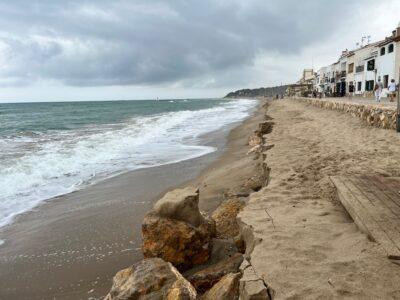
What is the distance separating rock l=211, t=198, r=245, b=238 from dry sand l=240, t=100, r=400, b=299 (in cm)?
35

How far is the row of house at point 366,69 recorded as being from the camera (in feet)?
114

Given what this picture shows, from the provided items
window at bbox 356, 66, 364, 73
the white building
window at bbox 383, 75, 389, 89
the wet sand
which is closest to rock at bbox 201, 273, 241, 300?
the wet sand

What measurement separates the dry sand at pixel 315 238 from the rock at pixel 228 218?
1.14 feet

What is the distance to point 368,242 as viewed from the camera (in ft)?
11.9

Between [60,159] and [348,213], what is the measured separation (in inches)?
437

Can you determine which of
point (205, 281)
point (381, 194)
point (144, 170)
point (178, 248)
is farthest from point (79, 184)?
point (381, 194)

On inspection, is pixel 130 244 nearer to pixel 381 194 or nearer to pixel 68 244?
pixel 68 244

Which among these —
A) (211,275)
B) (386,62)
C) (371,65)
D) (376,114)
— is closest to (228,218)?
(211,275)

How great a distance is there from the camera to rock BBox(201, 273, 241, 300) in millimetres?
3152

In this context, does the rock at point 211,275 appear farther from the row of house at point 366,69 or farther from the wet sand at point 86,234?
the row of house at point 366,69

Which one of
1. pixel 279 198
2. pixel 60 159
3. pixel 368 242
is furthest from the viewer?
pixel 60 159

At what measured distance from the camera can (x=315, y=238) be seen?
3.95 meters

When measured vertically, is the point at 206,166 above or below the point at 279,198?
below

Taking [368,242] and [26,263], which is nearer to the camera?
A: [368,242]
